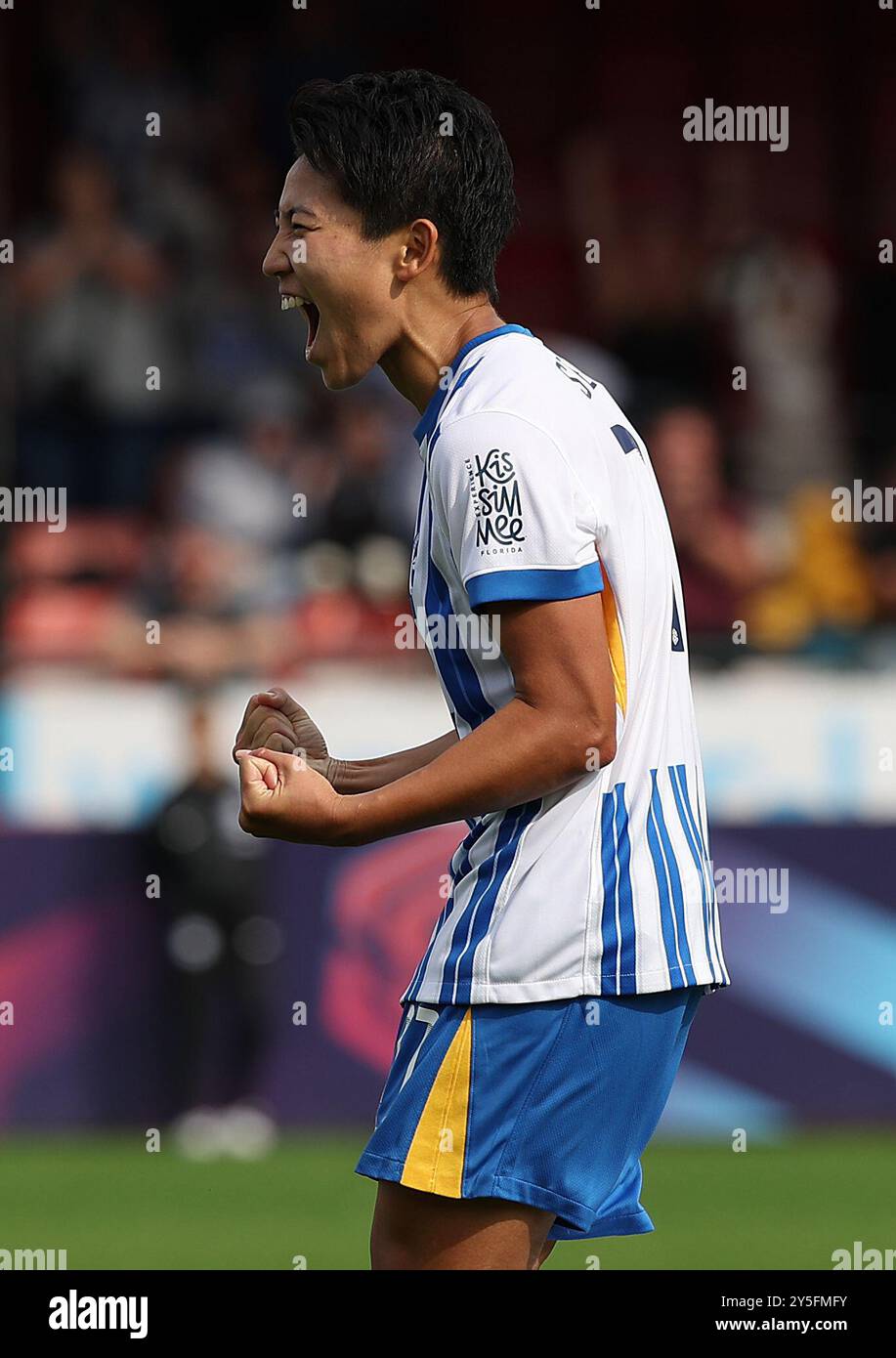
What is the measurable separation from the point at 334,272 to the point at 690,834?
91 centimetres

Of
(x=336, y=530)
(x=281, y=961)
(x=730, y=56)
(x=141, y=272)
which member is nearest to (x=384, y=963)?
(x=281, y=961)

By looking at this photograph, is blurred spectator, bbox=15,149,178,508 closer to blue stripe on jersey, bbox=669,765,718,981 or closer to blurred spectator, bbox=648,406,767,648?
blurred spectator, bbox=648,406,767,648

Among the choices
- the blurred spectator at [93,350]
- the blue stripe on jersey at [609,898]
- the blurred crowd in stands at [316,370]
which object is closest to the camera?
the blue stripe on jersey at [609,898]

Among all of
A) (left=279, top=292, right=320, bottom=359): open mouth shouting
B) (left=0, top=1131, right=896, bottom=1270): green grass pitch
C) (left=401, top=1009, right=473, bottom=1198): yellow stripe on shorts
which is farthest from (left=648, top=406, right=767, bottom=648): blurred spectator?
(left=401, top=1009, right=473, bottom=1198): yellow stripe on shorts

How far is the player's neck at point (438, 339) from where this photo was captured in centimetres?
285

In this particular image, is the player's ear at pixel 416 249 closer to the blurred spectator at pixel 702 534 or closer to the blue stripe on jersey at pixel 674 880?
the blue stripe on jersey at pixel 674 880

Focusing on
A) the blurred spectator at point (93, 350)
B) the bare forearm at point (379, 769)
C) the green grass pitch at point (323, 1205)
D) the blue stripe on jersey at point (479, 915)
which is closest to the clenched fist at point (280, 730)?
the bare forearm at point (379, 769)

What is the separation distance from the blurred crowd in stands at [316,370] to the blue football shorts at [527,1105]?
5121mm

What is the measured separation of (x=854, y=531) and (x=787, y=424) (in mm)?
1247

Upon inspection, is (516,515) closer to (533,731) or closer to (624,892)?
(533,731)

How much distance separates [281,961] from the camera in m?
7.49

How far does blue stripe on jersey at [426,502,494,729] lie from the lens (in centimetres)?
272
